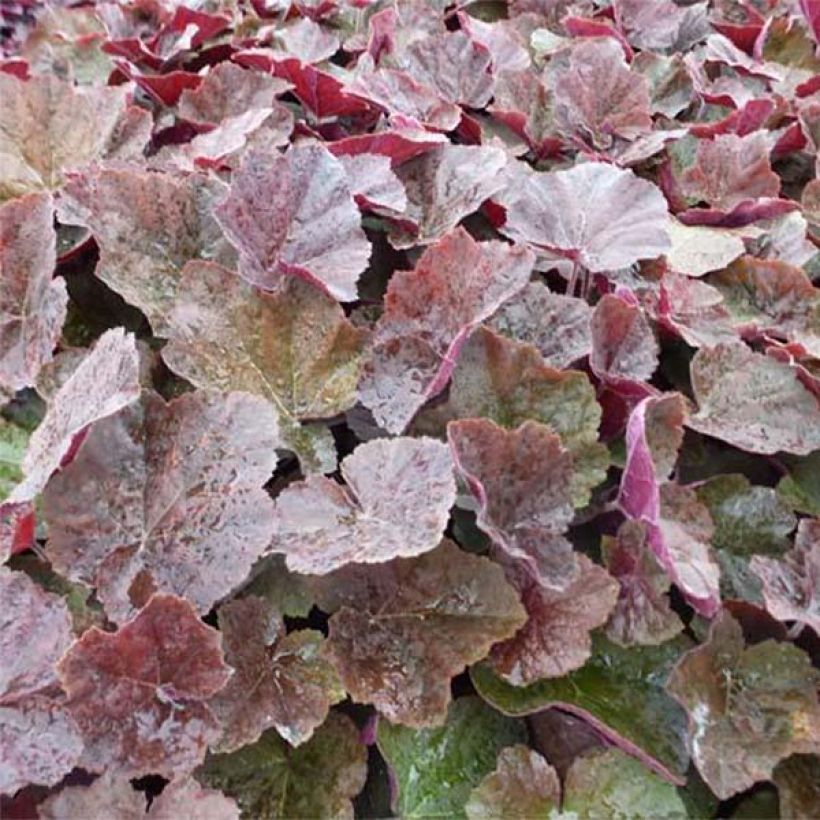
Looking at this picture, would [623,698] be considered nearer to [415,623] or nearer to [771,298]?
[415,623]

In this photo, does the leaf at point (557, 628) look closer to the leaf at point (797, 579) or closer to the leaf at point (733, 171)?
the leaf at point (797, 579)

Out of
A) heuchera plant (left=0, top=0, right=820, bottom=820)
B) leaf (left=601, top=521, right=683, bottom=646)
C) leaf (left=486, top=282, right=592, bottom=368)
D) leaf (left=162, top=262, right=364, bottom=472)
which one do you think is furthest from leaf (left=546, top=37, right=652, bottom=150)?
leaf (left=601, top=521, right=683, bottom=646)

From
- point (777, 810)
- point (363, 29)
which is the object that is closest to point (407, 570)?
point (777, 810)

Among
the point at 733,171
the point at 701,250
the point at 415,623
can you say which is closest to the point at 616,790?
the point at 415,623

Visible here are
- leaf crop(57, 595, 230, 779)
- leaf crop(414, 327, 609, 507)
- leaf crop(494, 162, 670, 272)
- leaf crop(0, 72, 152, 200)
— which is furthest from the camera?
leaf crop(0, 72, 152, 200)

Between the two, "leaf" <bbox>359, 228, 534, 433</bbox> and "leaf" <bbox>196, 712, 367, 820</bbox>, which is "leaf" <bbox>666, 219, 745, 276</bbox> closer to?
"leaf" <bbox>359, 228, 534, 433</bbox>

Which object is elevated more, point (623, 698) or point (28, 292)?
point (28, 292)
